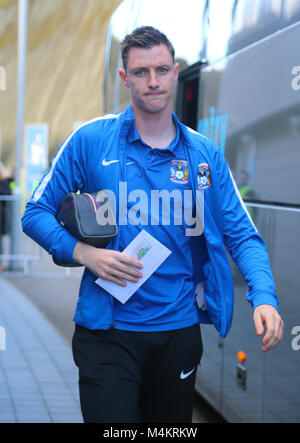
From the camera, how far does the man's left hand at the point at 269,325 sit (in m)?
2.33

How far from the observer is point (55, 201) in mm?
2699

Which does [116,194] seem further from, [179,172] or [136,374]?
[136,374]

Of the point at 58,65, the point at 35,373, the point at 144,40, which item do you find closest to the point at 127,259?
the point at 144,40

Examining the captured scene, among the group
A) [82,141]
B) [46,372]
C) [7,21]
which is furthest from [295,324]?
[7,21]

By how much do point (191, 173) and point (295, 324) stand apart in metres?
1.17

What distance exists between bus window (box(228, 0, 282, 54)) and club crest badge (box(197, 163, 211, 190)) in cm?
126

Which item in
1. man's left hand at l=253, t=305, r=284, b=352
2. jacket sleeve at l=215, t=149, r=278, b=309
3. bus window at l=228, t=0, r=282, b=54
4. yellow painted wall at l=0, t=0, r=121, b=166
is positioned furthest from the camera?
yellow painted wall at l=0, t=0, r=121, b=166

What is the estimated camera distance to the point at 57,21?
169ft

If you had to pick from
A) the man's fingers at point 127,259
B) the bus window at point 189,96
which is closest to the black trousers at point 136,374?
the man's fingers at point 127,259

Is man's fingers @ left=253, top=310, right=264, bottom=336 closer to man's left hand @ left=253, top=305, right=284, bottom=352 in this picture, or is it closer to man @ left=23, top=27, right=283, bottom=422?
man's left hand @ left=253, top=305, right=284, bottom=352

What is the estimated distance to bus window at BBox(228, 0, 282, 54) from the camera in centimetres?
375

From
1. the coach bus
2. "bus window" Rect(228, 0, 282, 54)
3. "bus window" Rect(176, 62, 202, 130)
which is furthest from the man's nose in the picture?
"bus window" Rect(176, 62, 202, 130)

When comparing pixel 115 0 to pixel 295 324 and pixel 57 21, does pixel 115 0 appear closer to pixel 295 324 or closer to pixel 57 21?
pixel 57 21

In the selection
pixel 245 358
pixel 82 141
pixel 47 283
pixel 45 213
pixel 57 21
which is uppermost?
pixel 57 21
